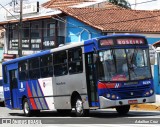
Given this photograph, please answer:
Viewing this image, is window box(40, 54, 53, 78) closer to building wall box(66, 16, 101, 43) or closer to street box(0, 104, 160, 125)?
street box(0, 104, 160, 125)

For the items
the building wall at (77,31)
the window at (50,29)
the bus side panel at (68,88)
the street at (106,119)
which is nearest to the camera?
the street at (106,119)

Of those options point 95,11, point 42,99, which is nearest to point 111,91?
point 42,99

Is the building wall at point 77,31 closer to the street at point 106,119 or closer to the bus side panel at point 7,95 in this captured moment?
the bus side panel at point 7,95

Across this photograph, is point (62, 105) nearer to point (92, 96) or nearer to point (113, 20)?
point (92, 96)

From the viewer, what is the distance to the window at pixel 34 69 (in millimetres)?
22109

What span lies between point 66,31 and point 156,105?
20.9 m

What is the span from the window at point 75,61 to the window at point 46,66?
1.84 metres

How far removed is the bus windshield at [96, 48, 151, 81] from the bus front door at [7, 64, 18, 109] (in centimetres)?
832

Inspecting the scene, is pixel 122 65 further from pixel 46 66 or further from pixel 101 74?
pixel 46 66

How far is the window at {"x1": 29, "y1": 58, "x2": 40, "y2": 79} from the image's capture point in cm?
2211

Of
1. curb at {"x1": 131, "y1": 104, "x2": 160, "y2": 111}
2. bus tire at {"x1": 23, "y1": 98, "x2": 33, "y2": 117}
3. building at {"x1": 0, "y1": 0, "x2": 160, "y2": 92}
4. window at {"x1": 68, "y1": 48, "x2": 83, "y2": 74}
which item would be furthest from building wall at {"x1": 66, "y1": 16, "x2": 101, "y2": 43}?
window at {"x1": 68, "y1": 48, "x2": 83, "y2": 74}

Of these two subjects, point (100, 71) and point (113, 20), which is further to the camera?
point (113, 20)

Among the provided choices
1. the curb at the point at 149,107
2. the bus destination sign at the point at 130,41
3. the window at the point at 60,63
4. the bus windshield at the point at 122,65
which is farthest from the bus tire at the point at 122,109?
the curb at the point at 149,107

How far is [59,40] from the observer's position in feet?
143
